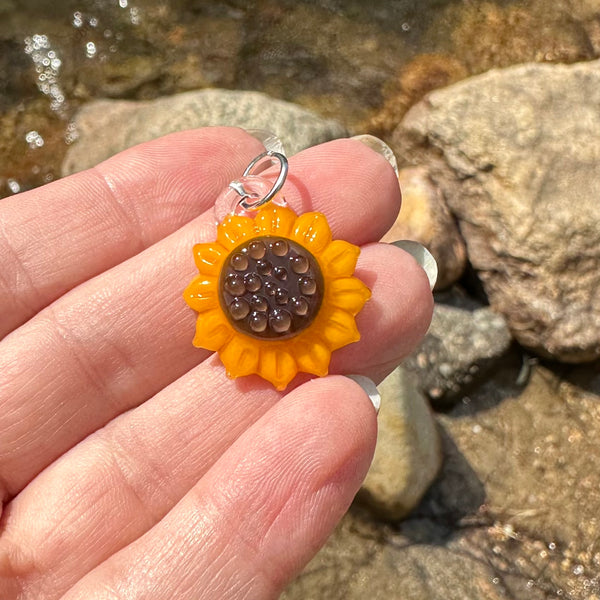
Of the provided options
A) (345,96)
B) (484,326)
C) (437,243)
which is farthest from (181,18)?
(484,326)

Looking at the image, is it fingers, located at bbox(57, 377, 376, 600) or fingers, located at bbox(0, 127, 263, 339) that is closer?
fingers, located at bbox(57, 377, 376, 600)

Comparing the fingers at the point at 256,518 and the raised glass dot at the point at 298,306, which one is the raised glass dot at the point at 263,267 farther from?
the fingers at the point at 256,518

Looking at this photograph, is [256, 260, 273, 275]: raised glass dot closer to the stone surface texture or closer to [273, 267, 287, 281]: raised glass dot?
[273, 267, 287, 281]: raised glass dot

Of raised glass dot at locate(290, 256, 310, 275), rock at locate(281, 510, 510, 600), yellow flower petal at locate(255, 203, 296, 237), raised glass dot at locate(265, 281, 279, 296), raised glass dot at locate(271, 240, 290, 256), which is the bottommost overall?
rock at locate(281, 510, 510, 600)

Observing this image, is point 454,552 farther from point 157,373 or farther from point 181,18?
point 181,18

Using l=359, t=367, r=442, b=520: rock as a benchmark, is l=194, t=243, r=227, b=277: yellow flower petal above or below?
above

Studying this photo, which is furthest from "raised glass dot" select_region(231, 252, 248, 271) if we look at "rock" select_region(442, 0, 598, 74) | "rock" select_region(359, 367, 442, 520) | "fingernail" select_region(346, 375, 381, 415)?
"rock" select_region(442, 0, 598, 74)

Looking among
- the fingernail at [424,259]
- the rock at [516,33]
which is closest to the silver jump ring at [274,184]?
the fingernail at [424,259]
